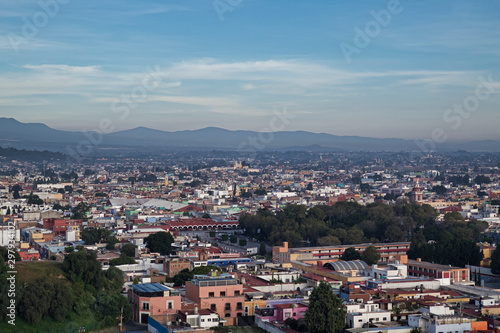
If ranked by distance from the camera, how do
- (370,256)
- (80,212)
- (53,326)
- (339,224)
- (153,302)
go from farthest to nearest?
(80,212)
(339,224)
(370,256)
(153,302)
(53,326)

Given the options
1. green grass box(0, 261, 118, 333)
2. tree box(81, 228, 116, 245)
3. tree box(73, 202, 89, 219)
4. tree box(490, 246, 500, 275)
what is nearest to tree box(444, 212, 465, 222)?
tree box(490, 246, 500, 275)

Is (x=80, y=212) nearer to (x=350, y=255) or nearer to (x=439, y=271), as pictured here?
(x=350, y=255)

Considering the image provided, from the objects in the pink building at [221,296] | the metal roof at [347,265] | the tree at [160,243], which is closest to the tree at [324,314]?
the pink building at [221,296]

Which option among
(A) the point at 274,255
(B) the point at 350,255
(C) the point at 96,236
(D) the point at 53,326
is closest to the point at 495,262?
(B) the point at 350,255

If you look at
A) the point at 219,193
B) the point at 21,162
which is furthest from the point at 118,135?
the point at 219,193

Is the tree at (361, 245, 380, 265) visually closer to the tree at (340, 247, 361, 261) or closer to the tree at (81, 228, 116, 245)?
the tree at (340, 247, 361, 261)

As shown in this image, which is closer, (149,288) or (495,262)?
(149,288)
